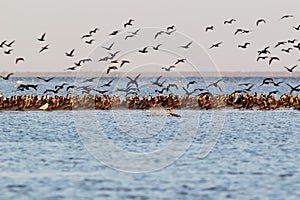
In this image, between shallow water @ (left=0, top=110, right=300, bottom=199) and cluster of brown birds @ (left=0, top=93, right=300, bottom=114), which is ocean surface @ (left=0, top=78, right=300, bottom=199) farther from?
cluster of brown birds @ (left=0, top=93, right=300, bottom=114)

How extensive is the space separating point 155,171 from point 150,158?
4.38 metres

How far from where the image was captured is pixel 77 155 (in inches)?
1319

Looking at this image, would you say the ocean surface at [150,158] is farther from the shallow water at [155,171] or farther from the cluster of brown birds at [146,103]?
the cluster of brown birds at [146,103]

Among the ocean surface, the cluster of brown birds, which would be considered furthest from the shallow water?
the cluster of brown birds

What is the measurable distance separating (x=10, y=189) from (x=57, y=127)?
24734mm

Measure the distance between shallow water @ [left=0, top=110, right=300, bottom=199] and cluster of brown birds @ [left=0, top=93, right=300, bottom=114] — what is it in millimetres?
11175

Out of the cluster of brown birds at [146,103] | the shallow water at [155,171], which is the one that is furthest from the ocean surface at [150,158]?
the cluster of brown birds at [146,103]

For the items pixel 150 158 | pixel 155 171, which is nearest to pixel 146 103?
pixel 150 158

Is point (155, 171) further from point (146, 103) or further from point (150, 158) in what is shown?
point (146, 103)

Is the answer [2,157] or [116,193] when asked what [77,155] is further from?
[116,193]

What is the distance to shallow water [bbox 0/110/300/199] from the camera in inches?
951

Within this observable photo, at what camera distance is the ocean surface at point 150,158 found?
24469 mm

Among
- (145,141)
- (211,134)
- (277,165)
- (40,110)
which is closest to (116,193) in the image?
(277,165)

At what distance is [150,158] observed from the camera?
33062 millimetres
